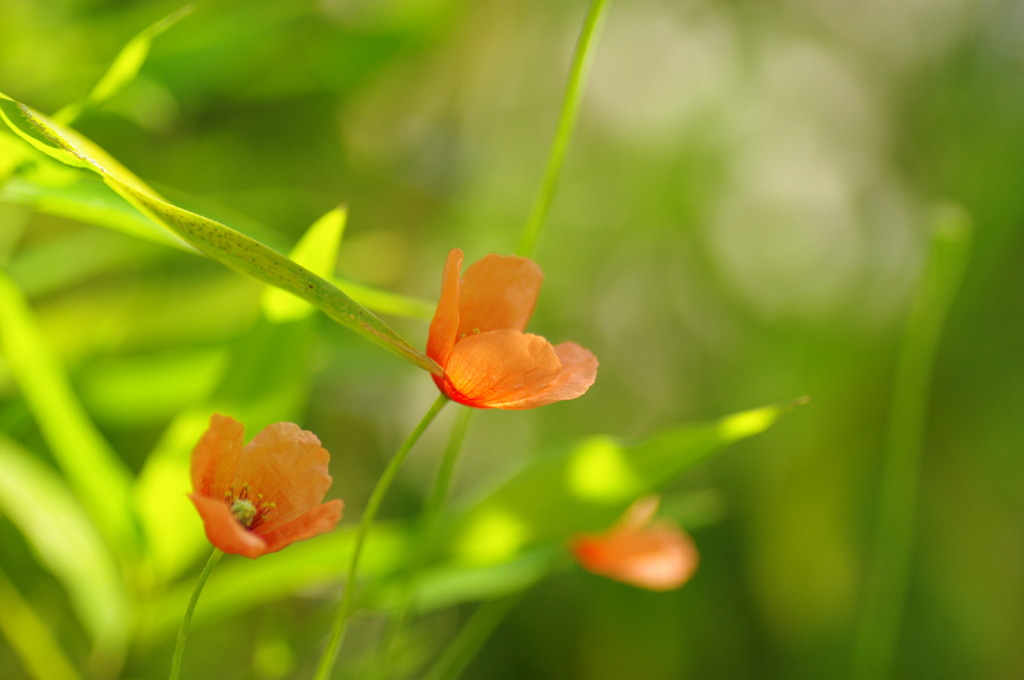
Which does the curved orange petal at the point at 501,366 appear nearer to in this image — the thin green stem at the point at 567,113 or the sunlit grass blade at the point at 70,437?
the thin green stem at the point at 567,113

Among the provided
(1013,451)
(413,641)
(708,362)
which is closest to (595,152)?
(708,362)

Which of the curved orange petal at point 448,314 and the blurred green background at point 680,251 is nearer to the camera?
the curved orange petal at point 448,314

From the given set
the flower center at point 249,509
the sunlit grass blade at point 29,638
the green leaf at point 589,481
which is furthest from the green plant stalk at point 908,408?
the sunlit grass blade at point 29,638

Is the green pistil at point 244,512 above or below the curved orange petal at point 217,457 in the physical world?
below

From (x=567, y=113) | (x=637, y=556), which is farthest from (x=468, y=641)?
(x=567, y=113)

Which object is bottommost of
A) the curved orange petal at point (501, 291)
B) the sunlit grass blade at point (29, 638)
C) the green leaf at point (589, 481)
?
the sunlit grass blade at point (29, 638)
